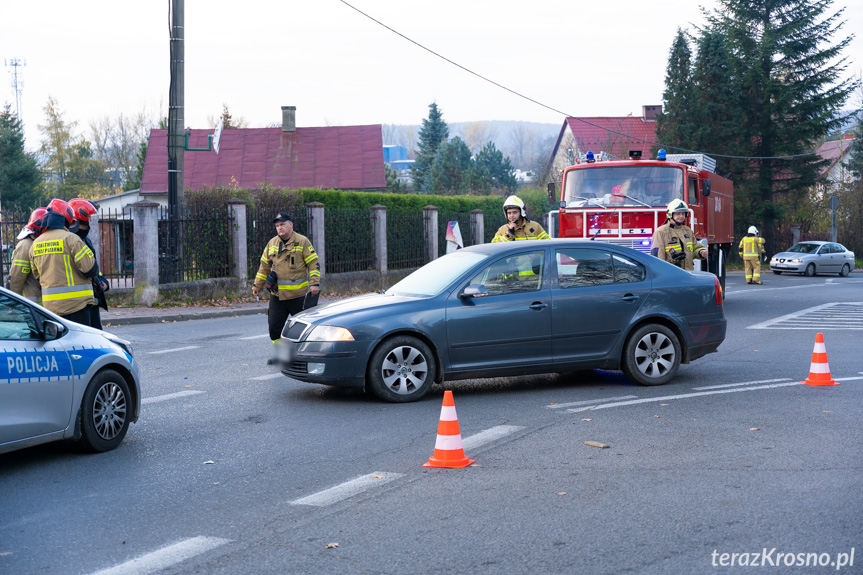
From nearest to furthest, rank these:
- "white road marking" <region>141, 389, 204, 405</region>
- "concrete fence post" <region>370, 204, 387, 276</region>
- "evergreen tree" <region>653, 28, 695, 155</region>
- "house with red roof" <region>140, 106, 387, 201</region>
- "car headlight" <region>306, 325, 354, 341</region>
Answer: "car headlight" <region>306, 325, 354, 341</region> < "white road marking" <region>141, 389, 204, 405</region> < "concrete fence post" <region>370, 204, 387, 276</region> < "evergreen tree" <region>653, 28, 695, 155</region> < "house with red roof" <region>140, 106, 387, 201</region>

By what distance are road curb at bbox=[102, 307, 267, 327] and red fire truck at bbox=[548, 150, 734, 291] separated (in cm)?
691

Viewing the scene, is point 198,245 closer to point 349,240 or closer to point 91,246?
point 349,240

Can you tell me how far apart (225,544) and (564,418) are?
3791 mm

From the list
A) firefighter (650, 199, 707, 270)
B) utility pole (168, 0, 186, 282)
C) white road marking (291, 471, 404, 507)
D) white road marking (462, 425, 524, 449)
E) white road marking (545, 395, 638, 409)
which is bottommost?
white road marking (291, 471, 404, 507)

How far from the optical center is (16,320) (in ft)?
20.5

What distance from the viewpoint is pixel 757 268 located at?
97.8ft

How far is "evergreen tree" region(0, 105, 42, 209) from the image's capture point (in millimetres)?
51125

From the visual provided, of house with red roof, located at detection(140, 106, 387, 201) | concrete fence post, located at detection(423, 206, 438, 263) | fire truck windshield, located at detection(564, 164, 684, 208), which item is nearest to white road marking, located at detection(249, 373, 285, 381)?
fire truck windshield, located at detection(564, 164, 684, 208)

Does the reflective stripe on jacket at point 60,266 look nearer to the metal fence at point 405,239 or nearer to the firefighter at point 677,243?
the firefighter at point 677,243

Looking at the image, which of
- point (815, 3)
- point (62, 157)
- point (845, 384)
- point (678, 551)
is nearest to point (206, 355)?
point (845, 384)

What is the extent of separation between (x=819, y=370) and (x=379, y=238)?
1872 centimetres

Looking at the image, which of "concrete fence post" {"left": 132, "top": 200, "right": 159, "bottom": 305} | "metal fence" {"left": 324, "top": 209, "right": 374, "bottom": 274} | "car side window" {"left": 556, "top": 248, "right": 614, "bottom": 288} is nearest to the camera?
"car side window" {"left": 556, "top": 248, "right": 614, "bottom": 288}

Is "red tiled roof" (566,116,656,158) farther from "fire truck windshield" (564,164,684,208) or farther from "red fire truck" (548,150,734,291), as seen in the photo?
"fire truck windshield" (564,164,684,208)

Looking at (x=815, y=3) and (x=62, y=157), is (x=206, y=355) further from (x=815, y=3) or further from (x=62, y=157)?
(x=62, y=157)
